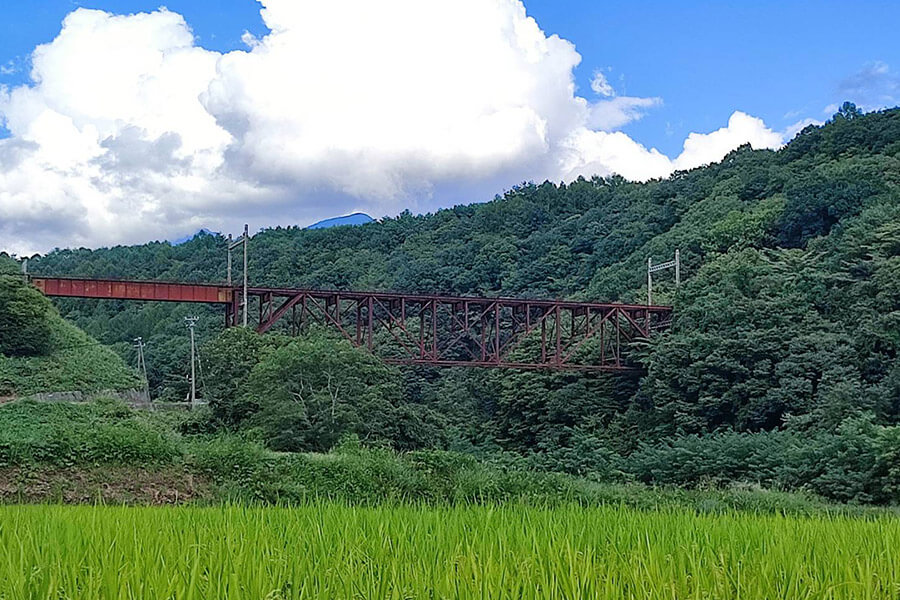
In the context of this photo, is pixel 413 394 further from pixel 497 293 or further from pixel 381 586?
pixel 381 586

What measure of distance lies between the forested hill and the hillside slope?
56.6ft

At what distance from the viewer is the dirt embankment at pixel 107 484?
1565 cm

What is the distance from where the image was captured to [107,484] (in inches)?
640

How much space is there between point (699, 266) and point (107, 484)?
150 ft

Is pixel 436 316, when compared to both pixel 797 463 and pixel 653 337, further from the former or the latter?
pixel 797 463

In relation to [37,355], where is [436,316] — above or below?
above

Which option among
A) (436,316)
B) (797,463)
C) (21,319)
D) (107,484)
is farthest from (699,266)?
(107,484)

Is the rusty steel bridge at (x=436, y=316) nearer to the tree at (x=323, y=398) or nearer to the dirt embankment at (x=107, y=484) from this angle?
the tree at (x=323, y=398)

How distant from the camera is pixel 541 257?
72.9 meters

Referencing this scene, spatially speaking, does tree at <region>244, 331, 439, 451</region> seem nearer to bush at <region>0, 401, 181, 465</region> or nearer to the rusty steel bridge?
the rusty steel bridge

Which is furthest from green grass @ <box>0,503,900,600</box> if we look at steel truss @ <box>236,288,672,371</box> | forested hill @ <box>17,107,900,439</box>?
steel truss @ <box>236,288,672,371</box>

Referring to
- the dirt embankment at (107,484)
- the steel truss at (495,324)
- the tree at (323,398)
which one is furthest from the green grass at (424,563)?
the steel truss at (495,324)

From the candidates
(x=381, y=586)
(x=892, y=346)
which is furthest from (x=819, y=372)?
(x=381, y=586)

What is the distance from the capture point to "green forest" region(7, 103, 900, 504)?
2944 centimetres
